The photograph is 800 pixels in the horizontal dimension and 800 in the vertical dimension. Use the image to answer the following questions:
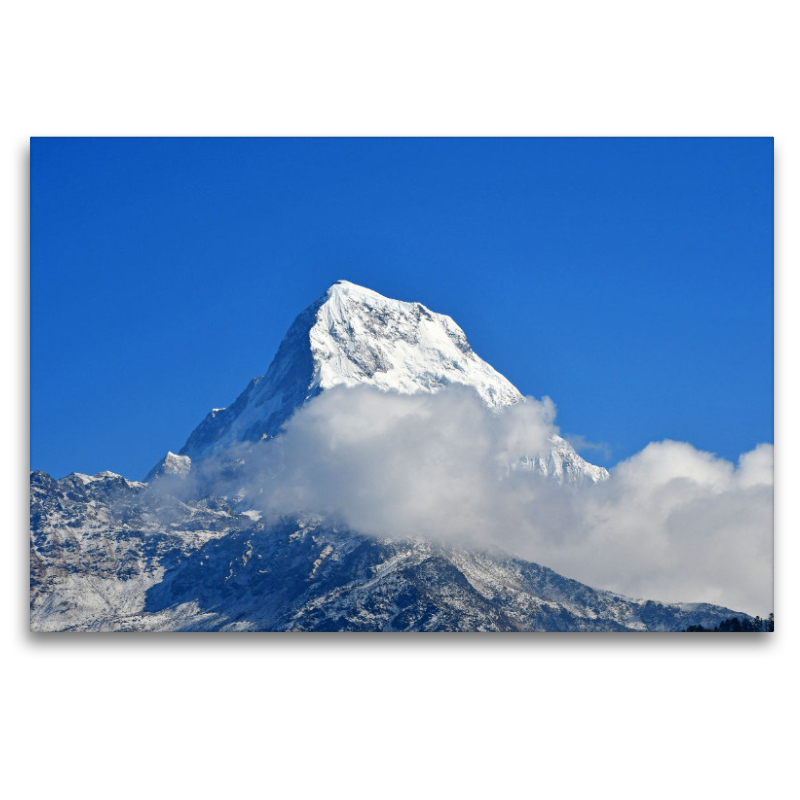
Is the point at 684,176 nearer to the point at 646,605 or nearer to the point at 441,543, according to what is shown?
the point at 646,605

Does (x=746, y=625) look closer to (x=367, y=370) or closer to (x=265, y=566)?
(x=265, y=566)

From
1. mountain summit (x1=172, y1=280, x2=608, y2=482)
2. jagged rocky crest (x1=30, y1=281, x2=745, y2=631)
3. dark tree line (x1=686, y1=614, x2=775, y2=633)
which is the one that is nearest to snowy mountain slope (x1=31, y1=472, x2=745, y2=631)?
jagged rocky crest (x1=30, y1=281, x2=745, y2=631)

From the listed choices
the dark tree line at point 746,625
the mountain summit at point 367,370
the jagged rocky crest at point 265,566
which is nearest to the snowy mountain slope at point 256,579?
the jagged rocky crest at point 265,566

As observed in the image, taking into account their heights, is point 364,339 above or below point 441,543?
above

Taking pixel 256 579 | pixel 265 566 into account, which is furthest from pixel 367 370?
pixel 265 566

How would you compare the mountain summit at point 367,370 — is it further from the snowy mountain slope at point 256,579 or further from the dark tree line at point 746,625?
the dark tree line at point 746,625

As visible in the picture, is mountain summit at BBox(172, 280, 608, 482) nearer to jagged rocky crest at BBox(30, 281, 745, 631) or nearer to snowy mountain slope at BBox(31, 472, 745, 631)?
jagged rocky crest at BBox(30, 281, 745, 631)

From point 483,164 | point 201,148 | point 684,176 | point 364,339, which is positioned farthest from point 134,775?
point 364,339

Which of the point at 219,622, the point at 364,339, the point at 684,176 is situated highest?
the point at 364,339
